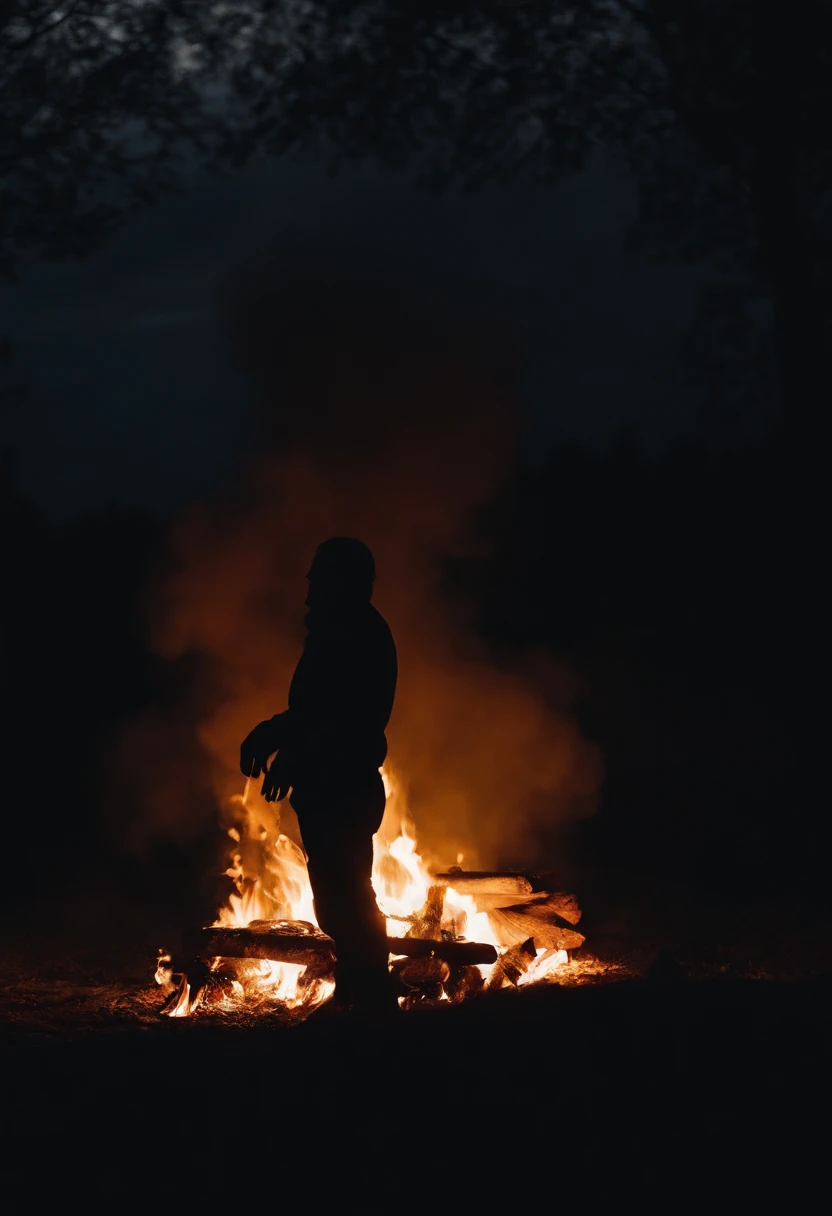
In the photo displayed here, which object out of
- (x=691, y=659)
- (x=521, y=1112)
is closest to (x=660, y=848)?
(x=691, y=659)

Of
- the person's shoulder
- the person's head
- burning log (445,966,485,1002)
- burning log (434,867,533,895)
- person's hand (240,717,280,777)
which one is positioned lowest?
burning log (445,966,485,1002)

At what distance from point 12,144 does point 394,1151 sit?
29.2 feet

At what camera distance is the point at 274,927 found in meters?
6.77

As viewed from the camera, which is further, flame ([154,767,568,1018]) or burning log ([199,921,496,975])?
flame ([154,767,568,1018])

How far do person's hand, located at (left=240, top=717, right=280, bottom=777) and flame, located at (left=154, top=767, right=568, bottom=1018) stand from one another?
1.23 metres

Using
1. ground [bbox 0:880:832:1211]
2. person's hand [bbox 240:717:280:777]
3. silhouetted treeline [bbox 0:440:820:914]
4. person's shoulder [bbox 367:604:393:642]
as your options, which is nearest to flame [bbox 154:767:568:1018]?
ground [bbox 0:880:832:1211]

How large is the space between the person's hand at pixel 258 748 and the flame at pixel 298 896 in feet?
4.02

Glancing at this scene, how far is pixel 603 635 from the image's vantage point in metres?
12.2

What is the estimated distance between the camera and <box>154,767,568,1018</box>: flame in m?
6.52

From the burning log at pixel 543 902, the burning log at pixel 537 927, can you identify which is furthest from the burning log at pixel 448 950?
the burning log at pixel 543 902

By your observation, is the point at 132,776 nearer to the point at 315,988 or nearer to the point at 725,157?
the point at 315,988

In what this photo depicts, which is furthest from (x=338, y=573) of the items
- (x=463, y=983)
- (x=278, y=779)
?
(x=463, y=983)

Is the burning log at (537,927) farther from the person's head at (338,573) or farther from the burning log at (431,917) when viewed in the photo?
the person's head at (338,573)

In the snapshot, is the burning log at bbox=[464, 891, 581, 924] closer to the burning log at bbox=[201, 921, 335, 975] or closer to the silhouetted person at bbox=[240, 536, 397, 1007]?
the burning log at bbox=[201, 921, 335, 975]
